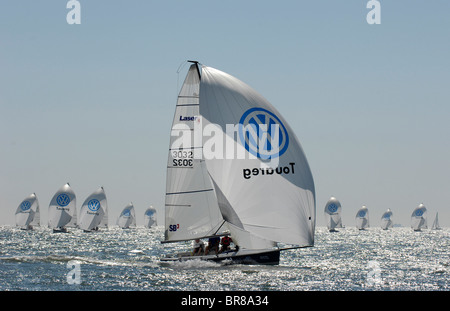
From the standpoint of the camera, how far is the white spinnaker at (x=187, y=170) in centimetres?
3356

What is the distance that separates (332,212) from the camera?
121 metres

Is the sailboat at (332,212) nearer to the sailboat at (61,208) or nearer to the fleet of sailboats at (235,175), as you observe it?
the sailboat at (61,208)

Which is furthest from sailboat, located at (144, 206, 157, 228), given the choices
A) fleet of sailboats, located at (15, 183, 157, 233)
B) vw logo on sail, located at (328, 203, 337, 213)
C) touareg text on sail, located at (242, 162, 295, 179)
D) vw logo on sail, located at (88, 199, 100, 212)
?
touareg text on sail, located at (242, 162, 295, 179)

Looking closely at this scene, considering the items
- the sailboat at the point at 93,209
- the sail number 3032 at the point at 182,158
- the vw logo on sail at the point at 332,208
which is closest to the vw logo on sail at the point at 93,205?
the sailboat at the point at 93,209

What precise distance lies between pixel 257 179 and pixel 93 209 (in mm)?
63596

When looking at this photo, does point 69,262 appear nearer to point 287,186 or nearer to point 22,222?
point 287,186

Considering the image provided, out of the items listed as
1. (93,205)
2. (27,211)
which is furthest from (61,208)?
(27,211)

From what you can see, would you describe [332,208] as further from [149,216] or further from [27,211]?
[27,211]

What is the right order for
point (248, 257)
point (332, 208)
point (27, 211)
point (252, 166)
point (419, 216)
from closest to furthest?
point (252, 166) < point (248, 257) < point (27, 211) < point (332, 208) < point (419, 216)

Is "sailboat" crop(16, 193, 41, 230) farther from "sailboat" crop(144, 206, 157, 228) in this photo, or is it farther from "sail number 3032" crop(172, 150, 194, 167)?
"sail number 3032" crop(172, 150, 194, 167)

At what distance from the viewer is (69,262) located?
36.4 meters

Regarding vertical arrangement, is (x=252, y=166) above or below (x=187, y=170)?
above

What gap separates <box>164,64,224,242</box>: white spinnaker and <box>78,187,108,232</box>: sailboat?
5643 cm
